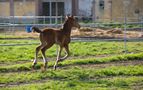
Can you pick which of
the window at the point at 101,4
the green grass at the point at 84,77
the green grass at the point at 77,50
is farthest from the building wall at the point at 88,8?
the green grass at the point at 84,77

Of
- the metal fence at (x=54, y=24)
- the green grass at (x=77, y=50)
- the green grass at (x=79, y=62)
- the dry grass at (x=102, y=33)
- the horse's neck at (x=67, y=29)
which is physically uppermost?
the horse's neck at (x=67, y=29)

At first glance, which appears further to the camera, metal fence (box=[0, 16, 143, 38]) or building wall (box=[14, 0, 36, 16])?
building wall (box=[14, 0, 36, 16])

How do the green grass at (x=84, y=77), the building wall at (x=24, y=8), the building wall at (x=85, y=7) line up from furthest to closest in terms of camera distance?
the building wall at (x=85, y=7) → the building wall at (x=24, y=8) → the green grass at (x=84, y=77)

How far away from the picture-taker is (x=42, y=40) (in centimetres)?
1561

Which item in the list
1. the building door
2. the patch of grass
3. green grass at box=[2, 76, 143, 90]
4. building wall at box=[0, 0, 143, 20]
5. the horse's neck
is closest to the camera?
green grass at box=[2, 76, 143, 90]

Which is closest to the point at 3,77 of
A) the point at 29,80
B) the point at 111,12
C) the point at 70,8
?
the point at 29,80

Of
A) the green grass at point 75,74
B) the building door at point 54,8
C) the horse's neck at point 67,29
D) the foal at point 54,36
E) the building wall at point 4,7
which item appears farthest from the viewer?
the building door at point 54,8

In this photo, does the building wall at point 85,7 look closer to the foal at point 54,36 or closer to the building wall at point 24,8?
the building wall at point 24,8

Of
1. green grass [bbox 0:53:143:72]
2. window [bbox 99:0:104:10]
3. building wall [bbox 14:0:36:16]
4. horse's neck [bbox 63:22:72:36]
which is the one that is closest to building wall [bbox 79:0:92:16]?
window [bbox 99:0:104:10]

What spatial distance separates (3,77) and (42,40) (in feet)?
6.28

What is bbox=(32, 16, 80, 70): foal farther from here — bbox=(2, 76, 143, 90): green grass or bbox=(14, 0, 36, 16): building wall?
bbox=(14, 0, 36, 16): building wall

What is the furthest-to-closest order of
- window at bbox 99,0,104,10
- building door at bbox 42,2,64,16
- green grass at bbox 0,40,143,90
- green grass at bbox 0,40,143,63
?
building door at bbox 42,2,64,16 < window at bbox 99,0,104,10 < green grass at bbox 0,40,143,63 < green grass at bbox 0,40,143,90

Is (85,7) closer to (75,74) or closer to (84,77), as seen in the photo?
(75,74)

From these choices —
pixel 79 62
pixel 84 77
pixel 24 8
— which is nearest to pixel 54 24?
pixel 79 62
